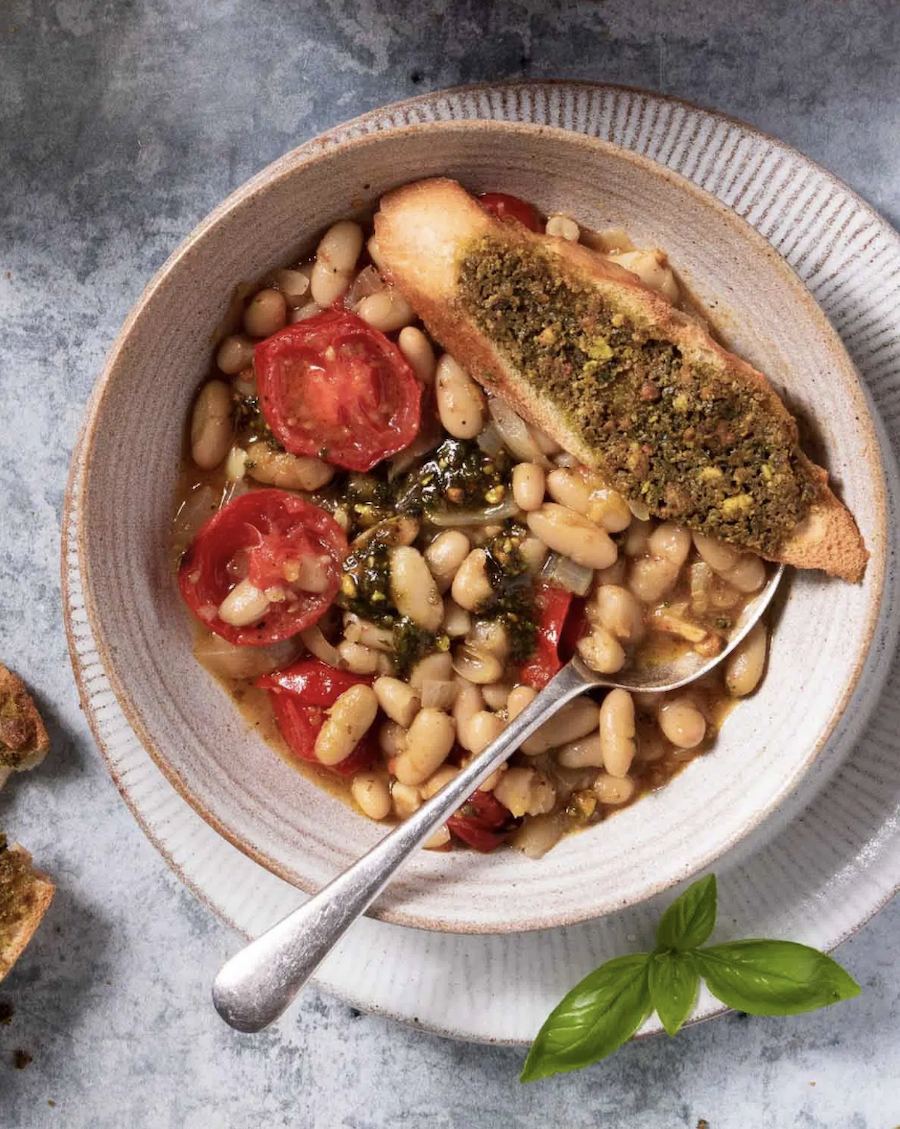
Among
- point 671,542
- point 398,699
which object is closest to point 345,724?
point 398,699

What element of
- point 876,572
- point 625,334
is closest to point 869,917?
point 876,572

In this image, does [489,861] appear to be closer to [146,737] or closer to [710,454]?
[146,737]

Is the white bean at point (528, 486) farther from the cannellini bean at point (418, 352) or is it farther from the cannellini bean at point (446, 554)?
the cannellini bean at point (418, 352)

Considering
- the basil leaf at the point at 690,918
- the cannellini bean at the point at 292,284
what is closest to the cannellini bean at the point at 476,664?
the basil leaf at the point at 690,918

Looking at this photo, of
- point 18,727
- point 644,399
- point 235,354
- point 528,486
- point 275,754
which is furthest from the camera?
point 18,727

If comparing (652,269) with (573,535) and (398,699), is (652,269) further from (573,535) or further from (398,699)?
(398,699)
